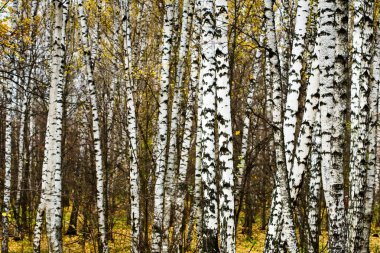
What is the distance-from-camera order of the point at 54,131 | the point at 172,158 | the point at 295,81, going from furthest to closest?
the point at 172,158 → the point at 54,131 → the point at 295,81

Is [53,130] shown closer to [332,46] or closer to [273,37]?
[273,37]

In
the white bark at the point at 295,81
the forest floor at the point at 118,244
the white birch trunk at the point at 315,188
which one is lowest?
the forest floor at the point at 118,244

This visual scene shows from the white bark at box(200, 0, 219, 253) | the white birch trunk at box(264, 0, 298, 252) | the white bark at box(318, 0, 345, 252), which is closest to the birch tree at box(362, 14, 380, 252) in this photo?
the white birch trunk at box(264, 0, 298, 252)

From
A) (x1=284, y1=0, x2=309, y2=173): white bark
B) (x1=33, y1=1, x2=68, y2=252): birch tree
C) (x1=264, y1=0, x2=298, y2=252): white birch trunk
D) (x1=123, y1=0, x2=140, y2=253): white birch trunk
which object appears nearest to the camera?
(x1=264, y1=0, x2=298, y2=252): white birch trunk

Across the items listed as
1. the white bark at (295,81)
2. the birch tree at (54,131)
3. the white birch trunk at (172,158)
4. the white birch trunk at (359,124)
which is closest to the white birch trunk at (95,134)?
the birch tree at (54,131)

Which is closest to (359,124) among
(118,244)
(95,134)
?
(95,134)

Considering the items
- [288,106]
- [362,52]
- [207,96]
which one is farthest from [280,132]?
[362,52]

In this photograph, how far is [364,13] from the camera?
7.31m

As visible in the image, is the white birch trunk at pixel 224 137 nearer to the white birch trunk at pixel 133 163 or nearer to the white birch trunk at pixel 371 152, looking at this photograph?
the white birch trunk at pixel 371 152

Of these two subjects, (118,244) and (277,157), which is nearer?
(277,157)

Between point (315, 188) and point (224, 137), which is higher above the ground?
point (224, 137)

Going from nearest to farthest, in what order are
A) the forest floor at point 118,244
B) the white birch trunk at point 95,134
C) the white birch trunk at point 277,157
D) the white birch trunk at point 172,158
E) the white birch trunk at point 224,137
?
the white birch trunk at point 277,157, the white birch trunk at point 224,137, the white birch trunk at point 172,158, the white birch trunk at point 95,134, the forest floor at point 118,244

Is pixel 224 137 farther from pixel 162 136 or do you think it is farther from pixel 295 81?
pixel 162 136

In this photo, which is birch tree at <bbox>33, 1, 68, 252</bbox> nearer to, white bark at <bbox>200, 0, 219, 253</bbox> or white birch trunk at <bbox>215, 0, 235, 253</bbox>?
white bark at <bbox>200, 0, 219, 253</bbox>
